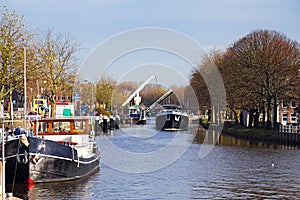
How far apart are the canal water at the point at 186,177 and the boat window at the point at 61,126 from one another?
306 cm

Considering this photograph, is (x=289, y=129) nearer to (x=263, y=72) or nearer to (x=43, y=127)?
(x=263, y=72)

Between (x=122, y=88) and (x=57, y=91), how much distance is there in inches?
2515

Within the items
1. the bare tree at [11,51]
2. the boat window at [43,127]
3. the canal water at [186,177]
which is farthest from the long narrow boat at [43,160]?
the bare tree at [11,51]

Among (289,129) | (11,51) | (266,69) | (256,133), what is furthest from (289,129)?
(11,51)

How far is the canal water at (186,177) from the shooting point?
2491 centimetres

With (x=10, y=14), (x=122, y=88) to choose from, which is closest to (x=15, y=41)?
(x=10, y=14)

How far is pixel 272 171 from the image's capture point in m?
32.7

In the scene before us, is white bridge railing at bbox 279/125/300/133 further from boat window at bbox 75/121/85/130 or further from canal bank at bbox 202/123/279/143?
boat window at bbox 75/121/85/130

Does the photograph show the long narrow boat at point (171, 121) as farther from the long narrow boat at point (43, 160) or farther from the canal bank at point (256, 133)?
the long narrow boat at point (43, 160)

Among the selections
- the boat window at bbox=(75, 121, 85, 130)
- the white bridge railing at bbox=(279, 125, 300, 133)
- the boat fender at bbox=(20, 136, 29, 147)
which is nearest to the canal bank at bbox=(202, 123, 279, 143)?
the white bridge railing at bbox=(279, 125, 300, 133)

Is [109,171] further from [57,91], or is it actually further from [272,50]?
[272,50]

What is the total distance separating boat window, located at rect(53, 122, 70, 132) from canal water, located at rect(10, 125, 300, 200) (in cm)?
306

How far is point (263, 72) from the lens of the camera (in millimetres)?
60344

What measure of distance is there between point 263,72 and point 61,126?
34122 millimetres
